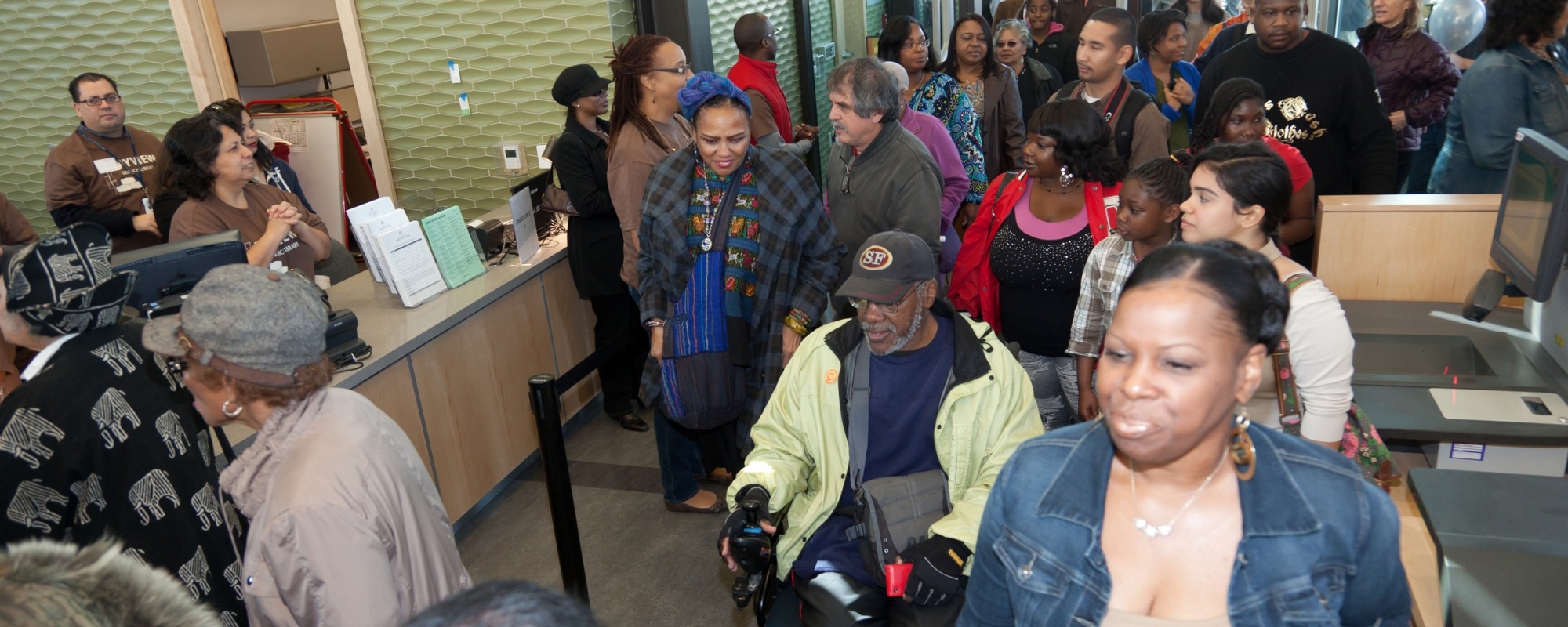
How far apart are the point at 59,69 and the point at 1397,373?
22.7ft

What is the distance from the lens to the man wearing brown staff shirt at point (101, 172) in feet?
16.2

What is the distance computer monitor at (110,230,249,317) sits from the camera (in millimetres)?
2881

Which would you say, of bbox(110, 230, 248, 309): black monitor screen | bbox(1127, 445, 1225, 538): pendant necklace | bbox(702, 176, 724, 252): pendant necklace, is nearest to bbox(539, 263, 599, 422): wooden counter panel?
bbox(702, 176, 724, 252): pendant necklace

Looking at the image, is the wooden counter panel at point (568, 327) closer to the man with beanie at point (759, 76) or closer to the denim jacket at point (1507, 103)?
the man with beanie at point (759, 76)

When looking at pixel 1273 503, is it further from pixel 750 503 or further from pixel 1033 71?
pixel 1033 71

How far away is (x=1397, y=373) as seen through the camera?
283 cm

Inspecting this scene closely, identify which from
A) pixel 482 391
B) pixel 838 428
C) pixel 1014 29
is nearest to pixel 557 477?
pixel 838 428

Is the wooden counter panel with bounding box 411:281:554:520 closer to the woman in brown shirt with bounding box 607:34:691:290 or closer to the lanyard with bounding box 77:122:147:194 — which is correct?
the woman in brown shirt with bounding box 607:34:691:290

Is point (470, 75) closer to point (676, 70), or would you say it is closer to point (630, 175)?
point (676, 70)

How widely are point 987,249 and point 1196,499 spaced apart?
6.98 ft

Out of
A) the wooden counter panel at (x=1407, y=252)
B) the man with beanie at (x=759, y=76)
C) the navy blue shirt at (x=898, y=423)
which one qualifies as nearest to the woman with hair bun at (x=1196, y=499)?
the navy blue shirt at (x=898, y=423)

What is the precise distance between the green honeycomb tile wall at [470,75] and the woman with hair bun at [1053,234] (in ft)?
8.93

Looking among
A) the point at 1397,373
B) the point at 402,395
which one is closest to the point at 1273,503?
the point at 1397,373

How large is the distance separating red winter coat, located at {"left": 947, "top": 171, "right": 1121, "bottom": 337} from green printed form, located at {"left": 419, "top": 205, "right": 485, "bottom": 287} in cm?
193
